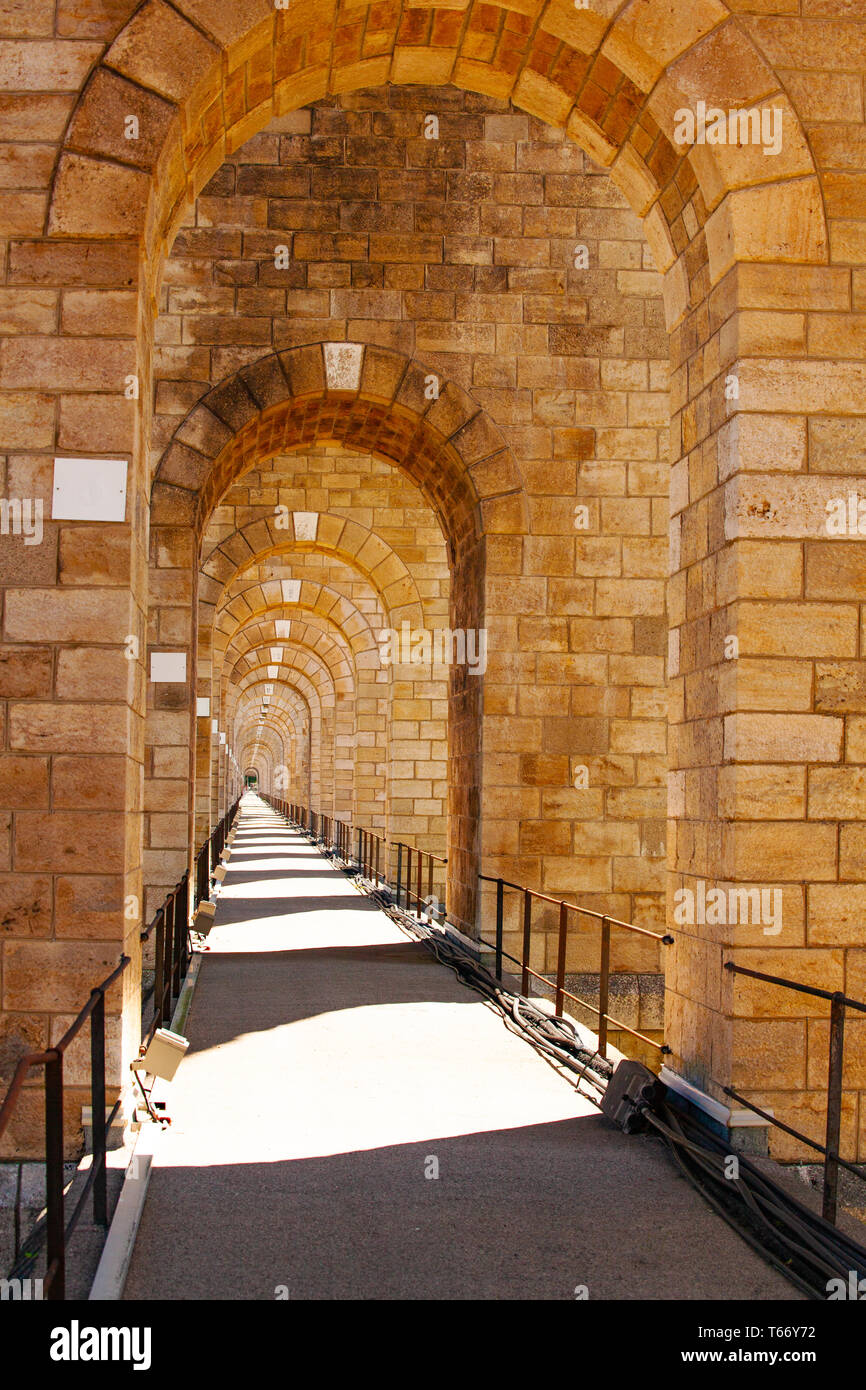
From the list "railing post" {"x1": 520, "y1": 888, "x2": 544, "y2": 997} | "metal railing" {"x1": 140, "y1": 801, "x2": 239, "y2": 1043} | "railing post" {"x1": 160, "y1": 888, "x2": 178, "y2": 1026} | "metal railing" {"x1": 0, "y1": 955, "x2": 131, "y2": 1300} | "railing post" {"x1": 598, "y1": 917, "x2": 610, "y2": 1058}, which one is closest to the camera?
"metal railing" {"x1": 0, "y1": 955, "x2": 131, "y2": 1300}

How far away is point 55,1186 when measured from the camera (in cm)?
282

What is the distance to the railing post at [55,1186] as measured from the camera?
2.76 m

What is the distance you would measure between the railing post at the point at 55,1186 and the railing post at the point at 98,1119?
1.73 feet

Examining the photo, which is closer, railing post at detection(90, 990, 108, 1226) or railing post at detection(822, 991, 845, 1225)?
railing post at detection(90, 990, 108, 1226)

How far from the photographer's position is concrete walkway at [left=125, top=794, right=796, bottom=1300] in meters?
3.27

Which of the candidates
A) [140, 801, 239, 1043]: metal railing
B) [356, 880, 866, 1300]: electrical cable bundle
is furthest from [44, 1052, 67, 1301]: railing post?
[140, 801, 239, 1043]: metal railing

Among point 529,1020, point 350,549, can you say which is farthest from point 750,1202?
A: point 350,549

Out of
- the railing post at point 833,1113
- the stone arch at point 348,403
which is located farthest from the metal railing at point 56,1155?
the stone arch at point 348,403

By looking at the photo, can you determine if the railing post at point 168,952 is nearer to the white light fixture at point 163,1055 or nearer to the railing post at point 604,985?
the white light fixture at point 163,1055

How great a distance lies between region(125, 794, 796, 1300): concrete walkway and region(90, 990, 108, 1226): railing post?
139mm

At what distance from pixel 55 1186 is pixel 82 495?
2.45 m

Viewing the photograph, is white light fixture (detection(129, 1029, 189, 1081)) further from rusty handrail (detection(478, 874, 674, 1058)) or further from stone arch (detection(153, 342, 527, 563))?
stone arch (detection(153, 342, 527, 563))

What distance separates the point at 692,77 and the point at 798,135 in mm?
458
